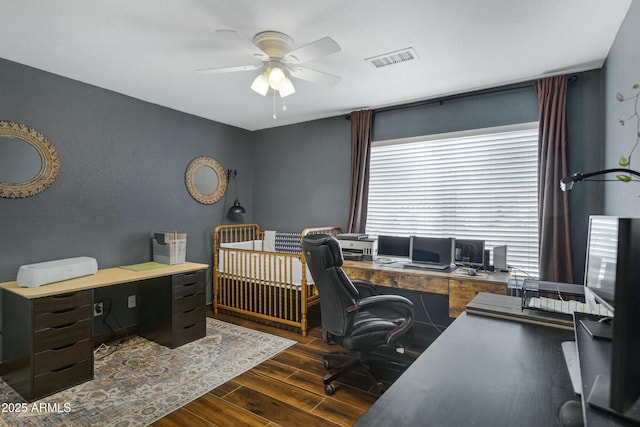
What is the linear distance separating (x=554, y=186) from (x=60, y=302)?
3.97 meters

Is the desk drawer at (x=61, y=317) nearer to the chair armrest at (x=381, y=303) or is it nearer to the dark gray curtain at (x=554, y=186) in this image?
the chair armrest at (x=381, y=303)

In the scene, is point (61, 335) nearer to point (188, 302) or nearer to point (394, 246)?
point (188, 302)

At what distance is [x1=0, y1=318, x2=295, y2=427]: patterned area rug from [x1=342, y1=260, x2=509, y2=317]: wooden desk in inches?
40.2

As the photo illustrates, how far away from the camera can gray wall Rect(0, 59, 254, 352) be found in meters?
2.71

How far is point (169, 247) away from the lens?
3.34m

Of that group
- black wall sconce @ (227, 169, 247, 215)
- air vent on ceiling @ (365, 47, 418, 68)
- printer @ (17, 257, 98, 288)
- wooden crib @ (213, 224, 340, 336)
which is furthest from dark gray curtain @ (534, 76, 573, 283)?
printer @ (17, 257, 98, 288)

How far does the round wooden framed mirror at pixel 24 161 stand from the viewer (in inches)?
102

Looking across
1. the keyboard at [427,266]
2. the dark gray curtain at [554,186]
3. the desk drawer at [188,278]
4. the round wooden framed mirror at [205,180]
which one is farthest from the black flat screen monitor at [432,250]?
the round wooden framed mirror at [205,180]

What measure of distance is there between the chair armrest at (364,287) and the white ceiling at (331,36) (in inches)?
70.0

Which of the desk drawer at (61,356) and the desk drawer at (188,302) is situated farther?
the desk drawer at (188,302)

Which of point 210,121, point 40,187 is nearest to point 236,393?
point 40,187

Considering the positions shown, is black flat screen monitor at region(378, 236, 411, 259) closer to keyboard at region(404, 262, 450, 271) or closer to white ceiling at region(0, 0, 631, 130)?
keyboard at region(404, 262, 450, 271)

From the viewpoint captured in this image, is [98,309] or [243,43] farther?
[98,309]

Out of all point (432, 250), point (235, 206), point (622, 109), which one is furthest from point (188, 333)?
point (622, 109)
